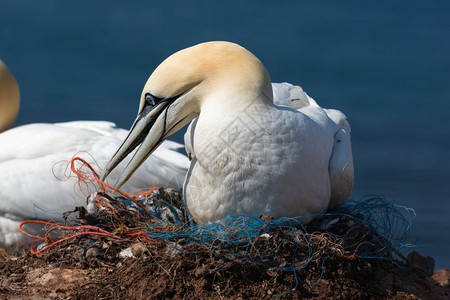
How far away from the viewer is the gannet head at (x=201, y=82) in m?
5.26

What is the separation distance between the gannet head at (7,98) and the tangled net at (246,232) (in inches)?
105

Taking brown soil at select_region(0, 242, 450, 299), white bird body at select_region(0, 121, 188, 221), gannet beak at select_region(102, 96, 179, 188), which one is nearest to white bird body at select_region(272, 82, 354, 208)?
brown soil at select_region(0, 242, 450, 299)

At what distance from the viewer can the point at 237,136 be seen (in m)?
5.09

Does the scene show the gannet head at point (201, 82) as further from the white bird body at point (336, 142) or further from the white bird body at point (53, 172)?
the white bird body at point (53, 172)

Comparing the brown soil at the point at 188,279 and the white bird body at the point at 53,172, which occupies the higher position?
the brown soil at the point at 188,279

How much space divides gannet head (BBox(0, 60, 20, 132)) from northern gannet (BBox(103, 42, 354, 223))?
3466mm

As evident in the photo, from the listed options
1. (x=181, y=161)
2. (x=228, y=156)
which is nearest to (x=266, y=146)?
(x=228, y=156)

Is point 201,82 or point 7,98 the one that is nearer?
point 201,82

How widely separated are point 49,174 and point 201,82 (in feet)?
7.47

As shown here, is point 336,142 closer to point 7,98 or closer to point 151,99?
point 151,99

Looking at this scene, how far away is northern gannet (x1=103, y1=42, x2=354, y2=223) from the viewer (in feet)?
16.8

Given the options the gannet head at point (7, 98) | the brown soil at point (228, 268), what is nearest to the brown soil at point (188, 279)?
the brown soil at point (228, 268)

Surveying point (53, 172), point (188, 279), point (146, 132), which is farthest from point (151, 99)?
point (53, 172)

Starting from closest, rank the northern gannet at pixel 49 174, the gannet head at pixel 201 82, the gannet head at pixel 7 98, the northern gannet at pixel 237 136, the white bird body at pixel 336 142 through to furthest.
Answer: the northern gannet at pixel 237 136 → the gannet head at pixel 201 82 → the white bird body at pixel 336 142 → the northern gannet at pixel 49 174 → the gannet head at pixel 7 98
